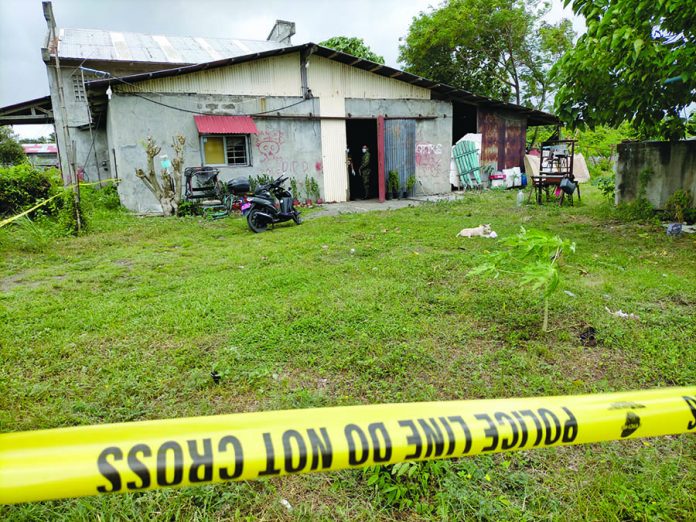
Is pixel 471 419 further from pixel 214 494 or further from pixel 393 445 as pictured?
pixel 214 494

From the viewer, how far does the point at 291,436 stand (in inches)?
40.4

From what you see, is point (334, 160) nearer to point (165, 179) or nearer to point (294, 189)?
point (294, 189)

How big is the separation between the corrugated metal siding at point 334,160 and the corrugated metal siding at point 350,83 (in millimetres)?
897

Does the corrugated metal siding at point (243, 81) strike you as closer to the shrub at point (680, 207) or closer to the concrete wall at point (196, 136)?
the concrete wall at point (196, 136)

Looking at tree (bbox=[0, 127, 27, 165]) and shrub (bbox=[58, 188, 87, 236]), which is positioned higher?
tree (bbox=[0, 127, 27, 165])

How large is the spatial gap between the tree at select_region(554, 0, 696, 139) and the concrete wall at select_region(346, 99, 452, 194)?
6629 mm

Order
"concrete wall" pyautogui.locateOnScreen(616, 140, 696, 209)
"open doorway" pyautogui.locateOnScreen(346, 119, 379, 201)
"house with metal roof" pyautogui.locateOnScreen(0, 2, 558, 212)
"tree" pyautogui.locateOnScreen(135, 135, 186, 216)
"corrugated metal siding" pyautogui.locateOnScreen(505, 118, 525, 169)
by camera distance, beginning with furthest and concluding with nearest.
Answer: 1. "corrugated metal siding" pyautogui.locateOnScreen(505, 118, 525, 169)
2. "open doorway" pyautogui.locateOnScreen(346, 119, 379, 201)
3. "house with metal roof" pyautogui.locateOnScreen(0, 2, 558, 212)
4. "tree" pyautogui.locateOnScreen(135, 135, 186, 216)
5. "concrete wall" pyautogui.locateOnScreen(616, 140, 696, 209)

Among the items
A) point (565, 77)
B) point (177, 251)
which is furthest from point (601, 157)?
point (177, 251)

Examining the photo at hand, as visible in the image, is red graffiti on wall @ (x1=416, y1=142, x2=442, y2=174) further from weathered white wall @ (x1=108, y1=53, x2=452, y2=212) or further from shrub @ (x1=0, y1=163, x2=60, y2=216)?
shrub @ (x1=0, y1=163, x2=60, y2=216)

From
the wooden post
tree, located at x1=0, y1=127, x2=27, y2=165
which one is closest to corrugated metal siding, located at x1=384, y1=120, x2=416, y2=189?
the wooden post

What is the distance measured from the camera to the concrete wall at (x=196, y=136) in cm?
1045

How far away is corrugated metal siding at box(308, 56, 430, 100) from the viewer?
1235cm

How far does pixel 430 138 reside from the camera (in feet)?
46.7

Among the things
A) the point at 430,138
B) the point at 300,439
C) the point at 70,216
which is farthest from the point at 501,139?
the point at 300,439
